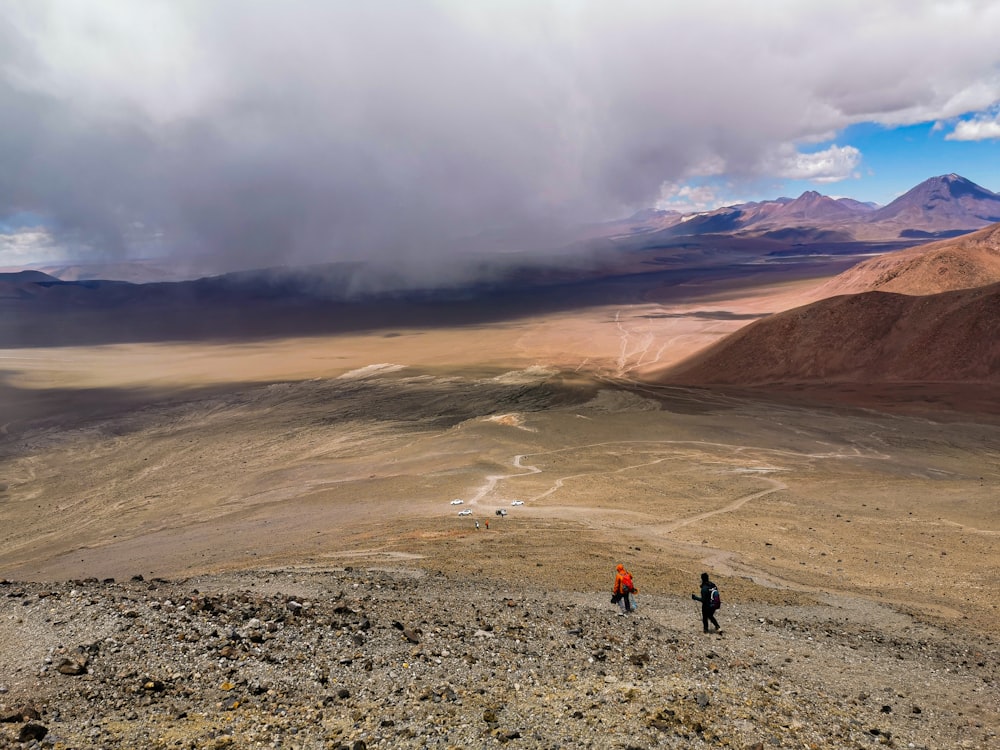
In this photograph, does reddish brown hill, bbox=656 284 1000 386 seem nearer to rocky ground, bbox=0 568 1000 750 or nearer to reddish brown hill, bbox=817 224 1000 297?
reddish brown hill, bbox=817 224 1000 297

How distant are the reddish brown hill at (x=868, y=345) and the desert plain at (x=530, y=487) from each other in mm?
4749

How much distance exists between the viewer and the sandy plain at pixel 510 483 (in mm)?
15883

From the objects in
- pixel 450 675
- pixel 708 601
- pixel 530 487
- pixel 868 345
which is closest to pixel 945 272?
pixel 868 345

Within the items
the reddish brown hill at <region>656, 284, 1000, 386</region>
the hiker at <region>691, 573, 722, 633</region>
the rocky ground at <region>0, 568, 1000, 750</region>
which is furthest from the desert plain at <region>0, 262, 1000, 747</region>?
the reddish brown hill at <region>656, 284, 1000, 386</region>

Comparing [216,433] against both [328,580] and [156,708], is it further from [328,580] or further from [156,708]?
[156,708]

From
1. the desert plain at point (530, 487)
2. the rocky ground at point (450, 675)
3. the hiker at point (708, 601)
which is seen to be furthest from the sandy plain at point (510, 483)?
the rocky ground at point (450, 675)

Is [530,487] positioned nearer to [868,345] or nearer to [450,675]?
[450,675]

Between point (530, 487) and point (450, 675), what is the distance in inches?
700

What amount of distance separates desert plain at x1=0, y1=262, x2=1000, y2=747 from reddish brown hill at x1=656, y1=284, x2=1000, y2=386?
475 centimetres

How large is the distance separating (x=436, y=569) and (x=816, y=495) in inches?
643

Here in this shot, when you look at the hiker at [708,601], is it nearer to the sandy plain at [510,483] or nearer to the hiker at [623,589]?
the hiker at [623,589]

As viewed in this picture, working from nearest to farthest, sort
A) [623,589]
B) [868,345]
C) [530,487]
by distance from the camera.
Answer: [623,589], [530,487], [868,345]

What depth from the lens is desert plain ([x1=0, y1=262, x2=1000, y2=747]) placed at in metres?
14.7

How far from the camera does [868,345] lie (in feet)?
173
